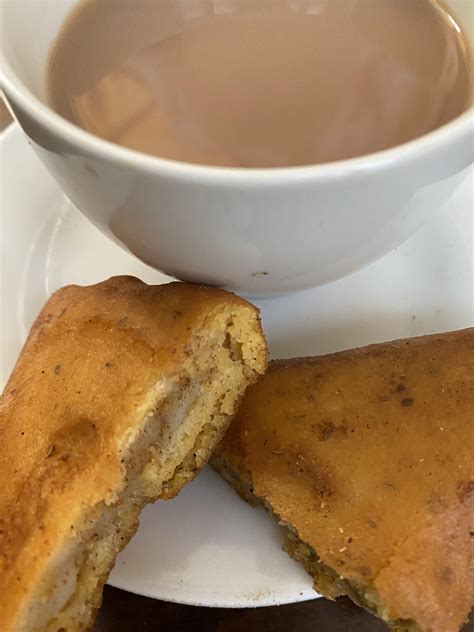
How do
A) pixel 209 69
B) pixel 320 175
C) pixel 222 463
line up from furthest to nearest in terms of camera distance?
1. pixel 209 69
2. pixel 222 463
3. pixel 320 175

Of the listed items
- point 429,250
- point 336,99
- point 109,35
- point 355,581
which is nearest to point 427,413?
point 355,581

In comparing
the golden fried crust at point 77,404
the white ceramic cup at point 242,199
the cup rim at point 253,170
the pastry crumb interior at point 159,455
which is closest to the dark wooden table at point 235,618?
the pastry crumb interior at point 159,455

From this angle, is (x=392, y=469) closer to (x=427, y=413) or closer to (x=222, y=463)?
(x=427, y=413)

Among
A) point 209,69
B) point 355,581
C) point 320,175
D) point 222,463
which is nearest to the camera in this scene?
point 320,175

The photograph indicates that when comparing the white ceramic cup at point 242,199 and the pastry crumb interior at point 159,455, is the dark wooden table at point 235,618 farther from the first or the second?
the white ceramic cup at point 242,199

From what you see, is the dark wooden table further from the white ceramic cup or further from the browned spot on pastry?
the white ceramic cup

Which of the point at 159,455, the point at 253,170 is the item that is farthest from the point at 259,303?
the point at 253,170

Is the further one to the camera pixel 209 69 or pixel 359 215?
pixel 209 69

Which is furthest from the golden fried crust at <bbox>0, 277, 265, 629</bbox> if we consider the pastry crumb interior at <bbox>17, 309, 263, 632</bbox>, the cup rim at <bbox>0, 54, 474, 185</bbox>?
the cup rim at <bbox>0, 54, 474, 185</bbox>
